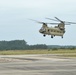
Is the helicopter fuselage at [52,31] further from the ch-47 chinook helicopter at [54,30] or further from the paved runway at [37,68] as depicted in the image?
the paved runway at [37,68]

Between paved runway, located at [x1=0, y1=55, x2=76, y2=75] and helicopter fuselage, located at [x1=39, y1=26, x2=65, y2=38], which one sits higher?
helicopter fuselage, located at [x1=39, y1=26, x2=65, y2=38]

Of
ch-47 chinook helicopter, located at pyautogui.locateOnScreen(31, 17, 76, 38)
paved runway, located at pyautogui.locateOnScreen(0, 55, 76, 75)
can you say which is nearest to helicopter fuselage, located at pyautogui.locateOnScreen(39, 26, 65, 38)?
ch-47 chinook helicopter, located at pyautogui.locateOnScreen(31, 17, 76, 38)

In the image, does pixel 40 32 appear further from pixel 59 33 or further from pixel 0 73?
pixel 0 73

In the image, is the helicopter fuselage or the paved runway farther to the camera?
the helicopter fuselage

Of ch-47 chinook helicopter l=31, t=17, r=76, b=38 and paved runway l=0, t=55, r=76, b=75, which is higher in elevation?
ch-47 chinook helicopter l=31, t=17, r=76, b=38

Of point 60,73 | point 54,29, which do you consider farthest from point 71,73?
point 54,29

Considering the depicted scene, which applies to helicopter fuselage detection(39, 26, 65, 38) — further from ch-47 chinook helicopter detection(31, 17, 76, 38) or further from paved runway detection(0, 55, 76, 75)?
paved runway detection(0, 55, 76, 75)

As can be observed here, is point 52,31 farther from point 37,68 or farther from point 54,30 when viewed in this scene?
point 37,68

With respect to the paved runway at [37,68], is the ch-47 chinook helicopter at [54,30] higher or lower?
higher

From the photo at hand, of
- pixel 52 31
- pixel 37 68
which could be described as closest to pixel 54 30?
pixel 52 31

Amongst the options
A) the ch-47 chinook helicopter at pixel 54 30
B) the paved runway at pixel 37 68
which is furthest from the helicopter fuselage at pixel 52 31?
the paved runway at pixel 37 68

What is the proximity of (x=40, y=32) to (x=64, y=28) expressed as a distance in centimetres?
863

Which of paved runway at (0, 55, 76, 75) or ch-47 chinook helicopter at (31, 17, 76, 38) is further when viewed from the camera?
ch-47 chinook helicopter at (31, 17, 76, 38)

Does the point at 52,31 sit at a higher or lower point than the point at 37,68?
higher
